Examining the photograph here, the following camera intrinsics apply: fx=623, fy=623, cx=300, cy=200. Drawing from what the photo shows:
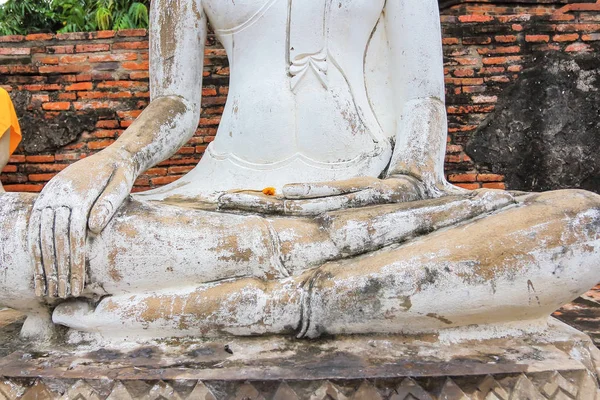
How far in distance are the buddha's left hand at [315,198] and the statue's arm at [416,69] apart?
353mm

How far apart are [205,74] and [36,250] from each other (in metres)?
2.78

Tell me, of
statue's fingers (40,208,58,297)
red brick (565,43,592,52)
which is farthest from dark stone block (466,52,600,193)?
statue's fingers (40,208,58,297)

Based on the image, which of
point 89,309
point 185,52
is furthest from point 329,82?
point 89,309

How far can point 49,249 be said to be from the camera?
158cm

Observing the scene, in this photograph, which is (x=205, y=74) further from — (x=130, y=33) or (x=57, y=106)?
(x=57, y=106)

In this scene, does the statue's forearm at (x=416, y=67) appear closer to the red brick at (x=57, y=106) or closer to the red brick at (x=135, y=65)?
the red brick at (x=135, y=65)

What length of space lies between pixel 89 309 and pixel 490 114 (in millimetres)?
3233

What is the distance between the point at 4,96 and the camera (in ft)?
12.4

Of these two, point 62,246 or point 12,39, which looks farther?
point 12,39

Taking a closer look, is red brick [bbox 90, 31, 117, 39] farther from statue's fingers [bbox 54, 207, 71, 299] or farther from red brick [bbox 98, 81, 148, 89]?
statue's fingers [bbox 54, 207, 71, 299]

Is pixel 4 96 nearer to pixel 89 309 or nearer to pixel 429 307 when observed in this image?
pixel 89 309

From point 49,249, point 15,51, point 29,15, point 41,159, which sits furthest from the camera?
point 29,15

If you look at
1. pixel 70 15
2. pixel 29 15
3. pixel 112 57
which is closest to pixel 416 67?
pixel 112 57

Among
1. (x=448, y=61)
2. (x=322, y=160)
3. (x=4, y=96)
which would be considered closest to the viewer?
(x=322, y=160)
